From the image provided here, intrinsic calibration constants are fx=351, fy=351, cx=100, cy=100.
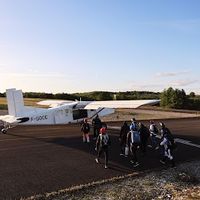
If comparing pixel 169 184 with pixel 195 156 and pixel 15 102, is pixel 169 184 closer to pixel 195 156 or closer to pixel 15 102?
pixel 195 156

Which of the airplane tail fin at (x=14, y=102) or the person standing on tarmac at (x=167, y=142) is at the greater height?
the airplane tail fin at (x=14, y=102)

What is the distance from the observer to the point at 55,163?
56.6 ft

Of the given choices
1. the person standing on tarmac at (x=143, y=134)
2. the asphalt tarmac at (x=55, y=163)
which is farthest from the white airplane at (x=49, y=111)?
the person standing on tarmac at (x=143, y=134)

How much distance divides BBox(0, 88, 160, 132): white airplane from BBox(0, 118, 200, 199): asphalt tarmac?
2.25 meters

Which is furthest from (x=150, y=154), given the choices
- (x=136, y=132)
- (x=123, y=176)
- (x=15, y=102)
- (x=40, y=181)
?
(x=15, y=102)

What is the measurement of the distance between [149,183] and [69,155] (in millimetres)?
6309

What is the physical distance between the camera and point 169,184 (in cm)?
1423

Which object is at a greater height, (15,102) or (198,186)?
(15,102)

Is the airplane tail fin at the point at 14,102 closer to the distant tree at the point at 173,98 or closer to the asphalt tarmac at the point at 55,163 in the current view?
the asphalt tarmac at the point at 55,163

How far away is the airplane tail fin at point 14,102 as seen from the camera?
27828 mm

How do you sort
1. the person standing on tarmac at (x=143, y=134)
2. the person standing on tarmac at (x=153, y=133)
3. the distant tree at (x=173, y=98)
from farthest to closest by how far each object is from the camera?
the distant tree at (x=173, y=98), the person standing on tarmac at (x=153, y=133), the person standing on tarmac at (x=143, y=134)

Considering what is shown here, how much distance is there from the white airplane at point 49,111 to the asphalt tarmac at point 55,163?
2255 millimetres

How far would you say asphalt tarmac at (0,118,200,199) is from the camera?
1366 cm

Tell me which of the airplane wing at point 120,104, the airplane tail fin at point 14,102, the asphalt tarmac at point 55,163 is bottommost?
the asphalt tarmac at point 55,163
